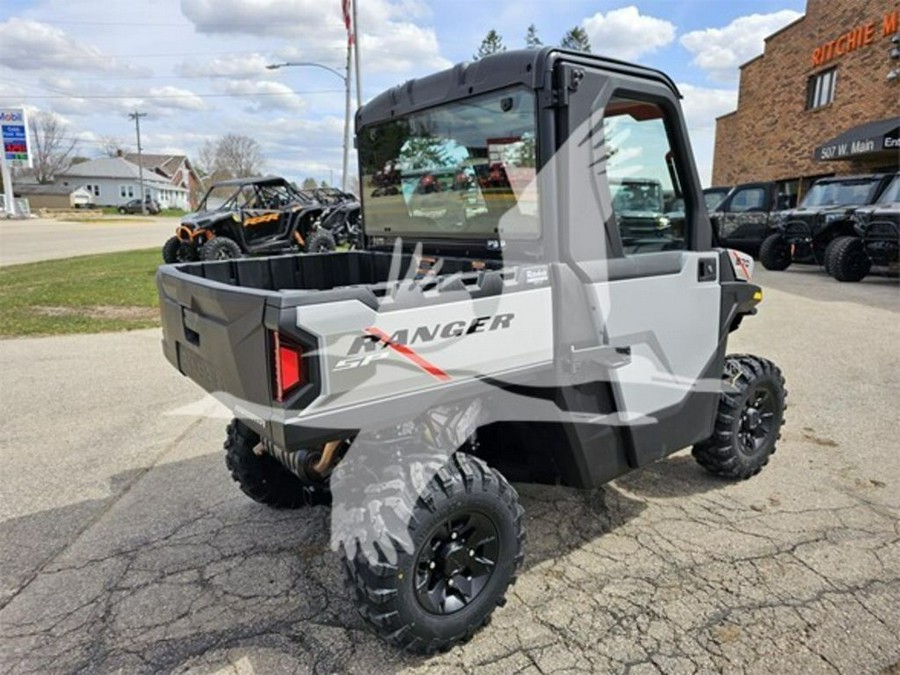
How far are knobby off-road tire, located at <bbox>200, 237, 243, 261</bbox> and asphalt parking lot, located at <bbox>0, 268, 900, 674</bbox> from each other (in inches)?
319

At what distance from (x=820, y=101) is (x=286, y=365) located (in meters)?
24.1

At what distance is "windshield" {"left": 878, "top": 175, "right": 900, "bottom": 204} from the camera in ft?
37.1

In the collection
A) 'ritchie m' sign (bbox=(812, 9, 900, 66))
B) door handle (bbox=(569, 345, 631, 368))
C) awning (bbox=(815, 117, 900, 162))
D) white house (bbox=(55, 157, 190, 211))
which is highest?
'ritchie m' sign (bbox=(812, 9, 900, 66))

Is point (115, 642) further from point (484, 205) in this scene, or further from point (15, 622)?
point (484, 205)

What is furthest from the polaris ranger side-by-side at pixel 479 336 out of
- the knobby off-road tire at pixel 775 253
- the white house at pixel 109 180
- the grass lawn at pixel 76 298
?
the white house at pixel 109 180

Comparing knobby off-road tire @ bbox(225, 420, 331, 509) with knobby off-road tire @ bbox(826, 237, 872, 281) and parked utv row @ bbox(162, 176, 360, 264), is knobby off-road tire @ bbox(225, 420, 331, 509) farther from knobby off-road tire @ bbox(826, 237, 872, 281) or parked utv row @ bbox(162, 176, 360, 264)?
knobby off-road tire @ bbox(826, 237, 872, 281)

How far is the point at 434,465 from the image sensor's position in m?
2.33

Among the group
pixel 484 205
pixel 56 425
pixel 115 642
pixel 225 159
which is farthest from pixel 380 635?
pixel 225 159

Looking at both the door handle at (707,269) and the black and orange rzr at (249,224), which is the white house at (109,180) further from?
the door handle at (707,269)

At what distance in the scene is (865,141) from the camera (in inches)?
636

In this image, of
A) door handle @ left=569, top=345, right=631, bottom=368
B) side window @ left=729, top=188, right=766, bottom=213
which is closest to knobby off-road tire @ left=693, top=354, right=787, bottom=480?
door handle @ left=569, top=345, right=631, bottom=368

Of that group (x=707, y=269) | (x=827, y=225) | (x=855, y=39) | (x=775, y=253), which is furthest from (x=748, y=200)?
(x=707, y=269)

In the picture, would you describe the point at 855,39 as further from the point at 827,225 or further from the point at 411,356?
the point at 411,356

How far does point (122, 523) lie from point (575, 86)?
316 centimetres
